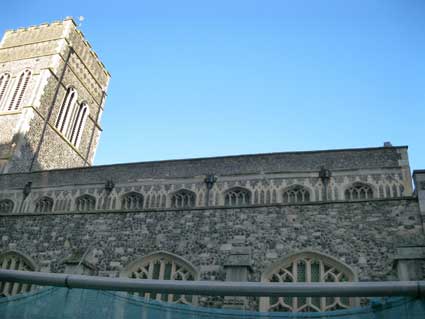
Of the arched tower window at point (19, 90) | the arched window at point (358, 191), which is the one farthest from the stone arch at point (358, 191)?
the arched tower window at point (19, 90)

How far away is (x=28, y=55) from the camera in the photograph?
1278 inches

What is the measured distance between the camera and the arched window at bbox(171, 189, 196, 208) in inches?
816

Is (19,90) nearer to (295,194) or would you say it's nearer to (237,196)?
(237,196)

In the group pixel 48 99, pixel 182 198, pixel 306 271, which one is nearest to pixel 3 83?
pixel 48 99

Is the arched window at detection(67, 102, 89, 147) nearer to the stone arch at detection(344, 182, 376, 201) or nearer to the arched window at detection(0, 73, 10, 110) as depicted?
the arched window at detection(0, 73, 10, 110)

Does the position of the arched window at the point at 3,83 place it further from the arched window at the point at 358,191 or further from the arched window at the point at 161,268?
the arched window at the point at 358,191

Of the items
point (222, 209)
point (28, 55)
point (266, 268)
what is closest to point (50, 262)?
point (222, 209)

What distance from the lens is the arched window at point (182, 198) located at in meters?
20.7

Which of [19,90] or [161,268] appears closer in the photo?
[161,268]

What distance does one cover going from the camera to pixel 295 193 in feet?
64.2

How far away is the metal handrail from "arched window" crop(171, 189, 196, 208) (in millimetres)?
16824

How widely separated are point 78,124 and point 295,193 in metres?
20.6

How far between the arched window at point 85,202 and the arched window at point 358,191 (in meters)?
12.2

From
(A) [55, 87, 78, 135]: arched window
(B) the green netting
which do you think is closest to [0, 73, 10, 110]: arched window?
(A) [55, 87, 78, 135]: arched window
